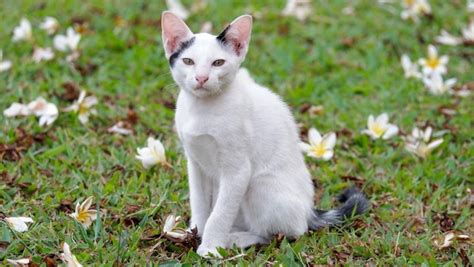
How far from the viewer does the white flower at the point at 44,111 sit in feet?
16.0

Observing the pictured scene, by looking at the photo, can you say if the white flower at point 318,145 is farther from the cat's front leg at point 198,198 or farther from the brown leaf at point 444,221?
the cat's front leg at point 198,198

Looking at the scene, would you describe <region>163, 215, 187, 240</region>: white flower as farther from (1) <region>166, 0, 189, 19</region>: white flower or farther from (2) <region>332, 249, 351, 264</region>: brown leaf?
(1) <region>166, 0, 189, 19</region>: white flower

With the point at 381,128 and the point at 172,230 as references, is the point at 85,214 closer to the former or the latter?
the point at 172,230

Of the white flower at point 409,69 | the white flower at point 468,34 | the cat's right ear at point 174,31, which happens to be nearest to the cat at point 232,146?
the cat's right ear at point 174,31

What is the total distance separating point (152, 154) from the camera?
4457 mm

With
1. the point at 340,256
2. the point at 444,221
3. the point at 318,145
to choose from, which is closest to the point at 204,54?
the point at 340,256

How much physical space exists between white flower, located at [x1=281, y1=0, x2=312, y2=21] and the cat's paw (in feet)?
11.7

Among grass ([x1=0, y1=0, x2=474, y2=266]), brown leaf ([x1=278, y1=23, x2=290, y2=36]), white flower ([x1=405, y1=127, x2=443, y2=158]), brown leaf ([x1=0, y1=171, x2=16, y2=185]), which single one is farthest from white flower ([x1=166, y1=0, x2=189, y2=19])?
brown leaf ([x1=0, y1=171, x2=16, y2=185])

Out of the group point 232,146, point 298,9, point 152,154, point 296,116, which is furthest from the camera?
point 298,9

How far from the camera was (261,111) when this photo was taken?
3.71 m

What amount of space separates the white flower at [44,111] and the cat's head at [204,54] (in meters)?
1.52

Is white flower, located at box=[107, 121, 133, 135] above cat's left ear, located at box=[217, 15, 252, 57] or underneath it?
underneath

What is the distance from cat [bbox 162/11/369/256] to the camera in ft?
11.5

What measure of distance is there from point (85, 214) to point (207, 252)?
653mm
